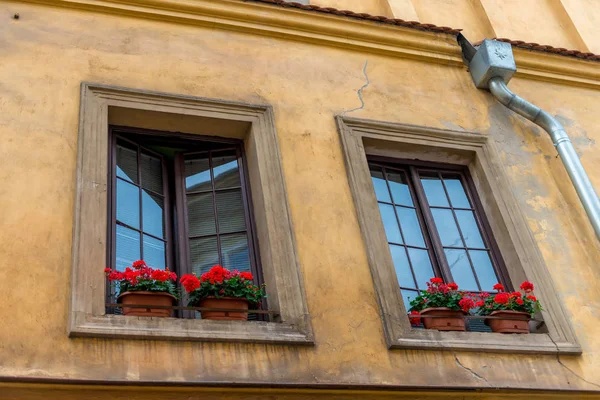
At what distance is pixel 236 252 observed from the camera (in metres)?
7.20

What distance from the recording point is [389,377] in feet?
20.2

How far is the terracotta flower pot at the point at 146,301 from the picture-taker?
6.05 meters

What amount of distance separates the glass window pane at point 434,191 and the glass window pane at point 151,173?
9.41ft

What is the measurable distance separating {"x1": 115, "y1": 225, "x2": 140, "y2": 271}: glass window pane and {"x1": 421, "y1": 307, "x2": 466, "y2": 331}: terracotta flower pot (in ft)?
8.47

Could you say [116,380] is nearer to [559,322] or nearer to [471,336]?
[471,336]

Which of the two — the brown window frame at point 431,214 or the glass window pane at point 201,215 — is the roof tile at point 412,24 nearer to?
the brown window frame at point 431,214

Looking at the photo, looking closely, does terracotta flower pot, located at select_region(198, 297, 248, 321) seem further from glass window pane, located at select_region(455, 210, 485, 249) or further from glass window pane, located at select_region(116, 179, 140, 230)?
glass window pane, located at select_region(455, 210, 485, 249)

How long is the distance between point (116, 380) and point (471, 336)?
3.06 metres

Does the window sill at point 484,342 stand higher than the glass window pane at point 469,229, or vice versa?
the glass window pane at point 469,229

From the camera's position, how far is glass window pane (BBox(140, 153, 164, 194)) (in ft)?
24.5

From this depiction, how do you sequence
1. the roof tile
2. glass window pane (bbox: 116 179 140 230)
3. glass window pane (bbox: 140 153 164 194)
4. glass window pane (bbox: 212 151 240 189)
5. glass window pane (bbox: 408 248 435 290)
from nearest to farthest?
1. glass window pane (bbox: 116 179 140 230)
2. glass window pane (bbox: 140 153 164 194)
3. glass window pane (bbox: 408 248 435 290)
4. glass window pane (bbox: 212 151 240 189)
5. the roof tile

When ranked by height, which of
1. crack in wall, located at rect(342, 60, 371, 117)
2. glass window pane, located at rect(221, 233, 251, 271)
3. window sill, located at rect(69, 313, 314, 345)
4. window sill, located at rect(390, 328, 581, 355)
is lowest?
window sill, located at rect(390, 328, 581, 355)

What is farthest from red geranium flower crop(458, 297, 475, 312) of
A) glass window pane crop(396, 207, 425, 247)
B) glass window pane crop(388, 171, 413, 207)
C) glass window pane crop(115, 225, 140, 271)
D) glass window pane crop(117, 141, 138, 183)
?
glass window pane crop(117, 141, 138, 183)

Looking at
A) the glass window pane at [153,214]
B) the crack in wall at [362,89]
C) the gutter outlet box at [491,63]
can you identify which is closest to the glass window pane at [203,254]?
the glass window pane at [153,214]
